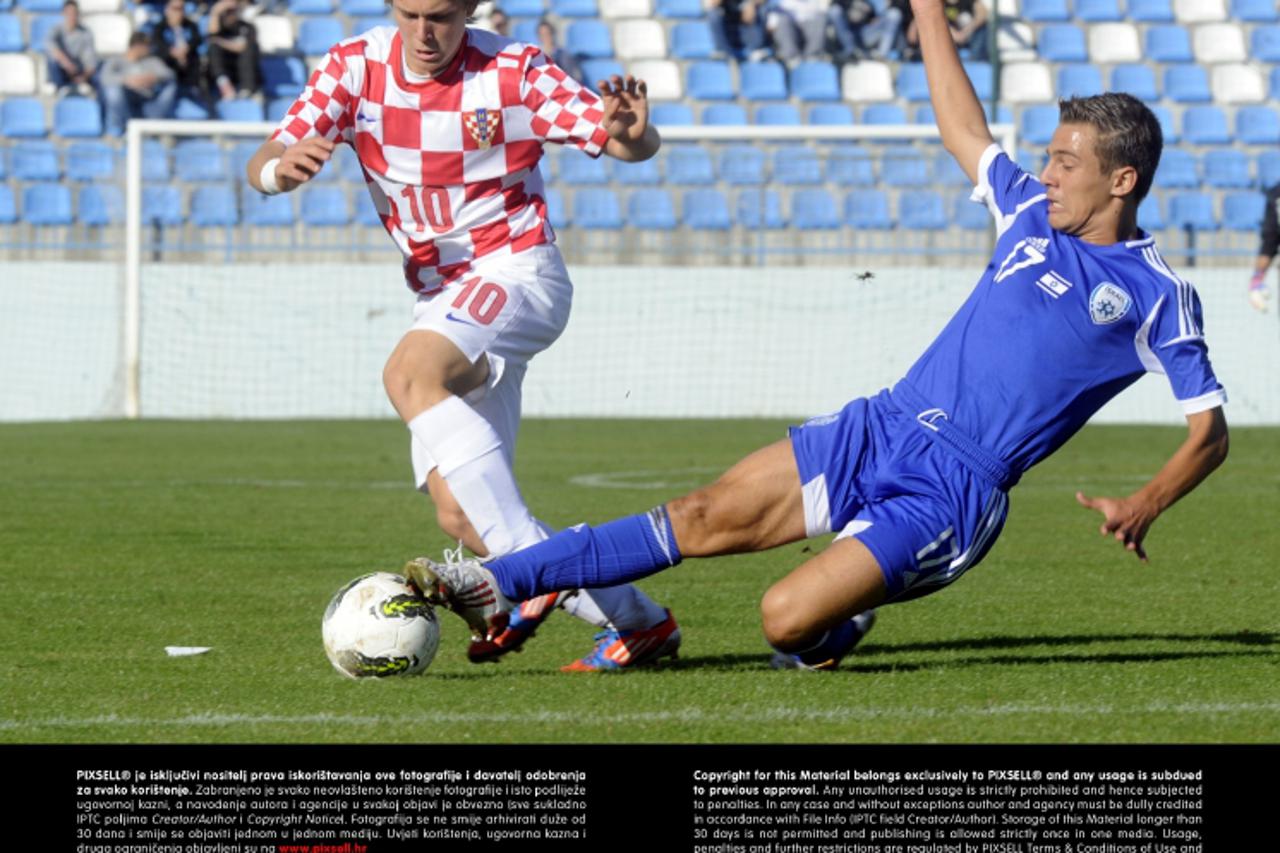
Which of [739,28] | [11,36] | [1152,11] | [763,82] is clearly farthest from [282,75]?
[1152,11]

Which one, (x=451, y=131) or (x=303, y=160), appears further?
(x=451, y=131)

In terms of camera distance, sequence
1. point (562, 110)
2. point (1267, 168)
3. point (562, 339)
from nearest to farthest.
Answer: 1. point (562, 110)
2. point (562, 339)
3. point (1267, 168)

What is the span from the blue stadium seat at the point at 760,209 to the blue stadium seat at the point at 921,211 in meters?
1.14

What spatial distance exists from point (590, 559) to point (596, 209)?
554 inches

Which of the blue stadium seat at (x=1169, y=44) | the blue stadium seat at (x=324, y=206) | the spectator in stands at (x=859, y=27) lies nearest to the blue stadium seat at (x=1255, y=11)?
the blue stadium seat at (x=1169, y=44)

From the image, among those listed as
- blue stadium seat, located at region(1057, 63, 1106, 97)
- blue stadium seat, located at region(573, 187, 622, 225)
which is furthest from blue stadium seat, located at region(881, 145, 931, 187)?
blue stadium seat, located at region(1057, 63, 1106, 97)

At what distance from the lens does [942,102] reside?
19.0 ft

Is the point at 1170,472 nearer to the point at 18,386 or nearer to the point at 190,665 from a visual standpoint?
the point at 190,665

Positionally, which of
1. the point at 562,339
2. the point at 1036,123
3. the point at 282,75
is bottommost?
the point at 562,339

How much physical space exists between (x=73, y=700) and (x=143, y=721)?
40 centimetres

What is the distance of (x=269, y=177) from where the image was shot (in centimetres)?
564

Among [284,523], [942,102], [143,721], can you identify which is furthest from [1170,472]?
[284,523]

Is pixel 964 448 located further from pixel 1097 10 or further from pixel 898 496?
pixel 1097 10

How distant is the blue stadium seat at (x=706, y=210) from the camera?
61.0 ft
